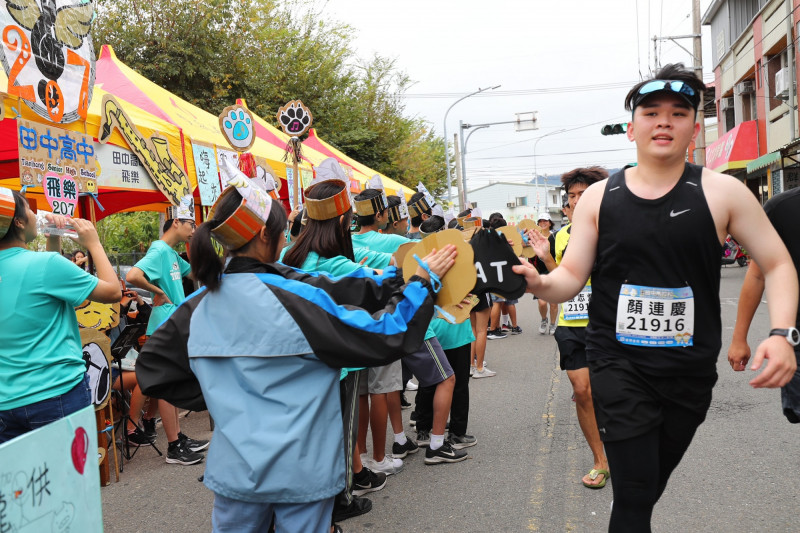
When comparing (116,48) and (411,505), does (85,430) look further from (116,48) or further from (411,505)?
(116,48)

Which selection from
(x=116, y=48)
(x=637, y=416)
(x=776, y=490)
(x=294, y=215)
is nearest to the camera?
(x=637, y=416)

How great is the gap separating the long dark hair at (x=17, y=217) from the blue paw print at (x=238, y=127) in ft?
14.1

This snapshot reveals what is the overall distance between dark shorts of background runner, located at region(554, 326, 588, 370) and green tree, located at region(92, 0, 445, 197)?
45.5ft

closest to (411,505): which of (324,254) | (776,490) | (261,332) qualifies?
(324,254)

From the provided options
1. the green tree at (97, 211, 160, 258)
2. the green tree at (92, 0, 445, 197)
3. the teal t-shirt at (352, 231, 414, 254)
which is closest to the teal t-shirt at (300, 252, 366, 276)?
the teal t-shirt at (352, 231, 414, 254)

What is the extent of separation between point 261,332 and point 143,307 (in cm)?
476

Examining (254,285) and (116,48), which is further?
(116,48)

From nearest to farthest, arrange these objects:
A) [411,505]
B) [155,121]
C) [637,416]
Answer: [637,416] < [411,505] < [155,121]

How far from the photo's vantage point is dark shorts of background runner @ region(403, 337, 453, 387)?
4.82m

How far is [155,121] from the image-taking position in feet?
23.3

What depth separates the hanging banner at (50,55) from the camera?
4.61 meters

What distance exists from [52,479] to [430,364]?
3.10 m

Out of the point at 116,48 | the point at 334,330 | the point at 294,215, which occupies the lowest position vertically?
the point at 334,330

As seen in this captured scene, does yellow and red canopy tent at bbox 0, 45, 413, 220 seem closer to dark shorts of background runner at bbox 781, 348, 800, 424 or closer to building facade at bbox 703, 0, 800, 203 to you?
dark shorts of background runner at bbox 781, 348, 800, 424
